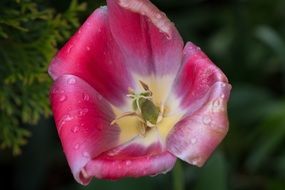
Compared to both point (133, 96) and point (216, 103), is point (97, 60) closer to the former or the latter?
point (133, 96)

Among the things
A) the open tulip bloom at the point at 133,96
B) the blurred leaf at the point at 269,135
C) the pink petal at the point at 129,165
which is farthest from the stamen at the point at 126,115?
the blurred leaf at the point at 269,135

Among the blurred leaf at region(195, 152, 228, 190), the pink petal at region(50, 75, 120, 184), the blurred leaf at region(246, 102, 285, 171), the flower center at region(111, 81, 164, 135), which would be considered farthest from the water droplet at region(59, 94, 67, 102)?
the blurred leaf at region(246, 102, 285, 171)

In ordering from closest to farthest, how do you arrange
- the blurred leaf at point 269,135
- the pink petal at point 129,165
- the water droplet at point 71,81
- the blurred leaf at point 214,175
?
the pink petal at point 129,165
the water droplet at point 71,81
the blurred leaf at point 214,175
the blurred leaf at point 269,135

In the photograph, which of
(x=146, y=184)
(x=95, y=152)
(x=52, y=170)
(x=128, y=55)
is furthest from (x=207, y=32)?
(x=95, y=152)

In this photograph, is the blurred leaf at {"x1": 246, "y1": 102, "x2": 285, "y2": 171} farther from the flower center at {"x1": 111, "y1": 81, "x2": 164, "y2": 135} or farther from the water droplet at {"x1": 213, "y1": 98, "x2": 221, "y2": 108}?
the water droplet at {"x1": 213, "y1": 98, "x2": 221, "y2": 108}

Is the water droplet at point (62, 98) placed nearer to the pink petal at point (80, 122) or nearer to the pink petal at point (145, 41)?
the pink petal at point (80, 122)

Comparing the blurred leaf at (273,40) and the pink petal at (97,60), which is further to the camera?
the blurred leaf at (273,40)

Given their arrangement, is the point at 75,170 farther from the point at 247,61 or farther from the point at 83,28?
the point at 247,61
